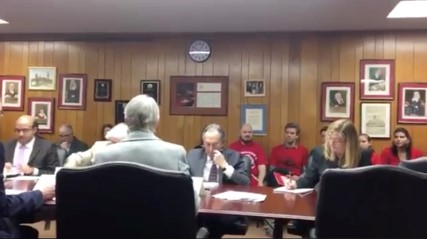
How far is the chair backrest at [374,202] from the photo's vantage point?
5.39 ft

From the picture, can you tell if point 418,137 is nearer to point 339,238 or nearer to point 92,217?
point 339,238

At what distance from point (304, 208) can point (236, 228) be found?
626 millimetres

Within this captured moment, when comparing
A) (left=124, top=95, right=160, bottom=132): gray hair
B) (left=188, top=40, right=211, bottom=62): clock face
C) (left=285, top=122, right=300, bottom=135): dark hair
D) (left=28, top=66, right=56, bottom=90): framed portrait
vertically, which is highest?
(left=188, top=40, right=211, bottom=62): clock face

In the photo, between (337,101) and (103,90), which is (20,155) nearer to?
(103,90)

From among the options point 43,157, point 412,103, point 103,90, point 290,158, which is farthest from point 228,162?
point 103,90

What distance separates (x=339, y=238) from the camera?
175 cm

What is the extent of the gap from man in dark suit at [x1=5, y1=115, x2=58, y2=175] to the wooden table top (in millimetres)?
1846

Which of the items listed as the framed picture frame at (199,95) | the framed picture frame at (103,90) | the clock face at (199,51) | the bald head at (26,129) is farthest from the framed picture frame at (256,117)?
the bald head at (26,129)

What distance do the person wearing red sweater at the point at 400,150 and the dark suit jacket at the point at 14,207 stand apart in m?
3.69

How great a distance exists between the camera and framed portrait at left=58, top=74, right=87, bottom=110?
5.75 m

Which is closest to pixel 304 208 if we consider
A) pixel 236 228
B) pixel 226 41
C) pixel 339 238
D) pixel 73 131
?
pixel 339 238

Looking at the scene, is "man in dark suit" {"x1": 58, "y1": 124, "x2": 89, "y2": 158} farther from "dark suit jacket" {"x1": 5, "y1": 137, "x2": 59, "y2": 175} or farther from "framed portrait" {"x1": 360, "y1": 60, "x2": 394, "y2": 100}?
"framed portrait" {"x1": 360, "y1": 60, "x2": 394, "y2": 100}

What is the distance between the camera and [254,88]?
542 cm

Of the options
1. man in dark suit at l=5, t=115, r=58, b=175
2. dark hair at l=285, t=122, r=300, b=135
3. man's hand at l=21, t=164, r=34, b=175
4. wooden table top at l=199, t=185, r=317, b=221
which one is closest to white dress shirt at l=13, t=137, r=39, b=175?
man in dark suit at l=5, t=115, r=58, b=175
